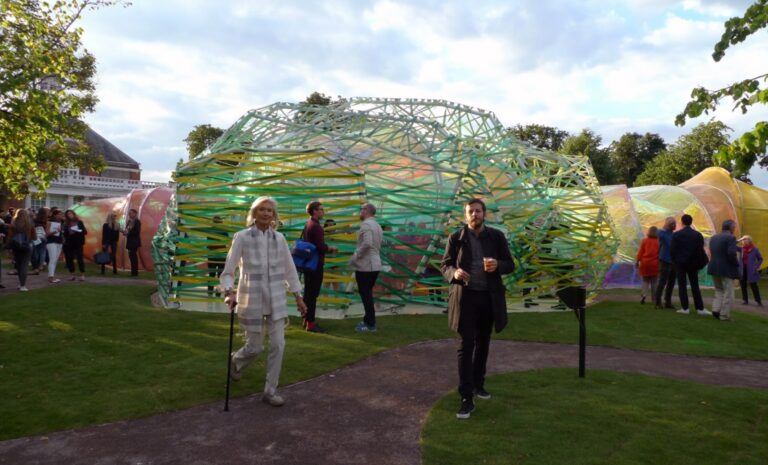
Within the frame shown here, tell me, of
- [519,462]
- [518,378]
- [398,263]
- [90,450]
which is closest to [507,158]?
[398,263]

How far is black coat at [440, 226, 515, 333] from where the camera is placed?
491 cm

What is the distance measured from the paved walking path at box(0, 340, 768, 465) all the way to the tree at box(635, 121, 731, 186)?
33.2 m

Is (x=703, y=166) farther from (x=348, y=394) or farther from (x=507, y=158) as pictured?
(x=348, y=394)

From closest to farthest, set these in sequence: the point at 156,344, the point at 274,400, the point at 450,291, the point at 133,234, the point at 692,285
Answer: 1. the point at 450,291
2. the point at 274,400
3. the point at 156,344
4. the point at 692,285
5. the point at 133,234

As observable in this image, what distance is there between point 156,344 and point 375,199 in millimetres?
4487

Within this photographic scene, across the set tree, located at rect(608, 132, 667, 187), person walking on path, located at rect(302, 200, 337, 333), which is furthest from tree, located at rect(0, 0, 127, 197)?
tree, located at rect(608, 132, 667, 187)

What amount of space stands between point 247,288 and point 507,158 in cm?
782

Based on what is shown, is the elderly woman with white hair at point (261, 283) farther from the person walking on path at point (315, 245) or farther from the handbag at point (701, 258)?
the handbag at point (701, 258)

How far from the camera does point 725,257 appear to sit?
9977mm

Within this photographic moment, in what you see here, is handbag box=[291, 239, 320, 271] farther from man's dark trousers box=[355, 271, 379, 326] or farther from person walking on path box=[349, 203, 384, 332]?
man's dark trousers box=[355, 271, 379, 326]

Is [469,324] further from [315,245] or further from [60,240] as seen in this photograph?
[60,240]

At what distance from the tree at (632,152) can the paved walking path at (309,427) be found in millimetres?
43873

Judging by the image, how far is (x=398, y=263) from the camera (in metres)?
10.2

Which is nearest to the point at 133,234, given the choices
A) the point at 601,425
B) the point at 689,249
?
the point at 689,249
